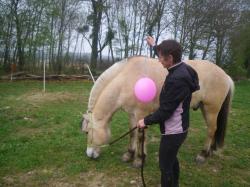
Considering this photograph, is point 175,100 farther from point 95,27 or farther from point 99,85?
point 95,27

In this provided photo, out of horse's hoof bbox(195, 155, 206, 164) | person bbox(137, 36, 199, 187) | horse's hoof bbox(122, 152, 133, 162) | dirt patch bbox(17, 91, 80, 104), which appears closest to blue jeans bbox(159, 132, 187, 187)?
person bbox(137, 36, 199, 187)

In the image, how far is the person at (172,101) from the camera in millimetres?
2588

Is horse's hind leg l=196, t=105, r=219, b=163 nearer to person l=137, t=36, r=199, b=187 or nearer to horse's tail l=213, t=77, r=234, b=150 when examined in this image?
horse's tail l=213, t=77, r=234, b=150

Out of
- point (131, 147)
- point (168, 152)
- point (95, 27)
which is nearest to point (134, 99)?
point (131, 147)

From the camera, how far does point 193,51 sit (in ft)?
63.3

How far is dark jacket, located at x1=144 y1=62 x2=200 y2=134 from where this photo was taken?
8.46ft

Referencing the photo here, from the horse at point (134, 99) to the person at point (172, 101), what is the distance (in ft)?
4.54

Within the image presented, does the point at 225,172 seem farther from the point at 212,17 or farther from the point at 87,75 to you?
the point at 212,17

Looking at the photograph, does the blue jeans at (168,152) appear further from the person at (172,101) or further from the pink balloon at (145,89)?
the pink balloon at (145,89)

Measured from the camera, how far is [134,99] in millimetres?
4156

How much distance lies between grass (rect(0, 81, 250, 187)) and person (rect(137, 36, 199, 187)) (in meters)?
1.23

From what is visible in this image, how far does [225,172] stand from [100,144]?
1892 millimetres

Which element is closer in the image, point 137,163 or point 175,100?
point 175,100

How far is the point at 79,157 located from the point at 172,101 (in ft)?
8.10
